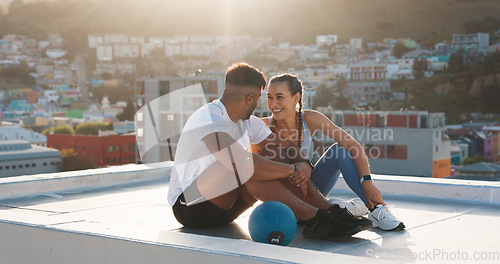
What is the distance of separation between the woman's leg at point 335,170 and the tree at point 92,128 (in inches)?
2301

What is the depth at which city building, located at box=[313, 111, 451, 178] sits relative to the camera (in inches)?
1437

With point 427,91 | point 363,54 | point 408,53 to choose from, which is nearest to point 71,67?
point 363,54

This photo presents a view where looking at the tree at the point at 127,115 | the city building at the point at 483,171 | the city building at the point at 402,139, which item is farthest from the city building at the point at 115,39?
the city building at the point at 483,171

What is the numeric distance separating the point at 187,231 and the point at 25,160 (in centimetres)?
4025

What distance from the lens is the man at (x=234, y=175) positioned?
215cm

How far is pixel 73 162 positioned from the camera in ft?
146

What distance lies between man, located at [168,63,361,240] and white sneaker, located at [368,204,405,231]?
0.66ft

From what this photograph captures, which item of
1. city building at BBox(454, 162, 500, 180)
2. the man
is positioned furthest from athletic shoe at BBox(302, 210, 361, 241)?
city building at BBox(454, 162, 500, 180)

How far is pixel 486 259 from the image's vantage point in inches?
77.0

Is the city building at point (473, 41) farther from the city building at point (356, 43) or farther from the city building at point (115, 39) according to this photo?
the city building at point (115, 39)

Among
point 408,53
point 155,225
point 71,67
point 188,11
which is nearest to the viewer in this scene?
point 155,225

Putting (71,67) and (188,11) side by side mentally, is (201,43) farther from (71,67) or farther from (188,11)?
(71,67)

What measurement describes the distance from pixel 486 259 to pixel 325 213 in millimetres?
529

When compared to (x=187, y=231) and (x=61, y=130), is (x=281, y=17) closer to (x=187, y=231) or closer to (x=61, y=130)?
(x=61, y=130)
